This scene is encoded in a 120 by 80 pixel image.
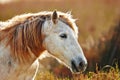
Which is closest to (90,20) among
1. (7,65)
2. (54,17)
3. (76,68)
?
(7,65)

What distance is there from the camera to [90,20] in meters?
29.4

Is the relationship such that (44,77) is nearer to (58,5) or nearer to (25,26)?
(25,26)

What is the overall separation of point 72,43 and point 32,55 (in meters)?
0.78

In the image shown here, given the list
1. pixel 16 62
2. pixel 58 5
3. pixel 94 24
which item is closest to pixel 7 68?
pixel 16 62

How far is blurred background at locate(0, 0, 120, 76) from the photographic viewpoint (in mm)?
15059

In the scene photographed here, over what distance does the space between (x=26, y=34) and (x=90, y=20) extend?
810 inches

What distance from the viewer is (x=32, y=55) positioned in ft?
29.8

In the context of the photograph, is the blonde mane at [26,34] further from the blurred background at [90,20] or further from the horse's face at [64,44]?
the blurred background at [90,20]

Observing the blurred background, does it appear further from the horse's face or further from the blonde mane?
the horse's face

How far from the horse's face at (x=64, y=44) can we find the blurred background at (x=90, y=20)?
17.0ft

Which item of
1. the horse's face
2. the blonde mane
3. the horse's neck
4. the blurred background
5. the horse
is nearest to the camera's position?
the horse's face

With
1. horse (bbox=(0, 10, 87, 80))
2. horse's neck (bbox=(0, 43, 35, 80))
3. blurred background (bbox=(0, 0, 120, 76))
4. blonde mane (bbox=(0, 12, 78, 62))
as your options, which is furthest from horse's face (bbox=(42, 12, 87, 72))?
blurred background (bbox=(0, 0, 120, 76))

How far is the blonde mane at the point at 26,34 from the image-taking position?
8.89m

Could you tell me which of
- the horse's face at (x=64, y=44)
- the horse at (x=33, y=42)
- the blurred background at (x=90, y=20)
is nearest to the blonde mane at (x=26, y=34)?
the horse at (x=33, y=42)
